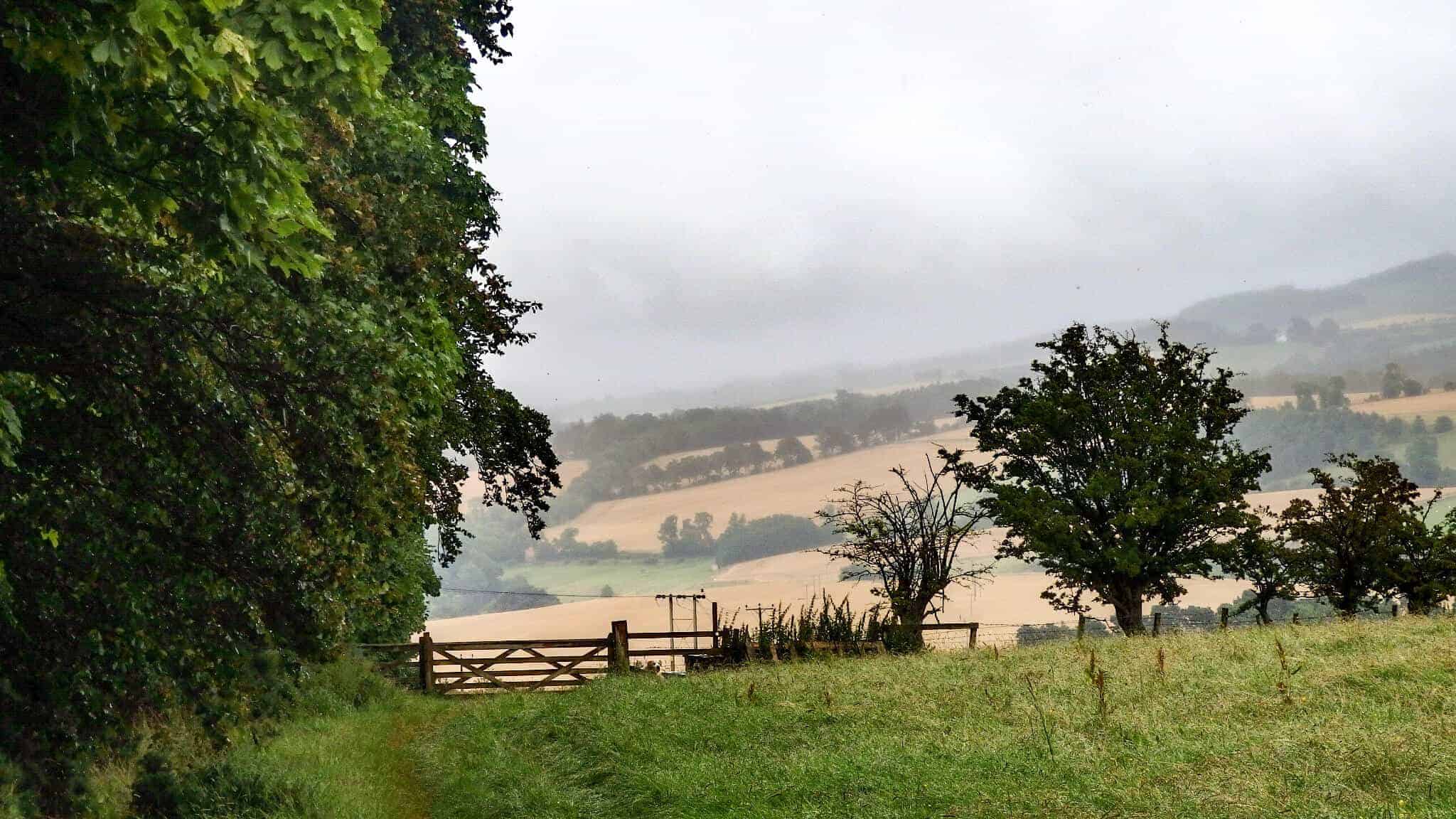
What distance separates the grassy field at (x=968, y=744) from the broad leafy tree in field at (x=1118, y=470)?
18.2 metres

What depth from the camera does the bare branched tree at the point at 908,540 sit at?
3703cm

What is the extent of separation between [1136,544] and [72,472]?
35.2 metres

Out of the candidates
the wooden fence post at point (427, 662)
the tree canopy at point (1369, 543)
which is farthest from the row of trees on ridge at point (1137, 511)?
the wooden fence post at point (427, 662)

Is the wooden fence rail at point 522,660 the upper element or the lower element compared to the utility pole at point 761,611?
lower

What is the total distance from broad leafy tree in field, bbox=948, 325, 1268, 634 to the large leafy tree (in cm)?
3061

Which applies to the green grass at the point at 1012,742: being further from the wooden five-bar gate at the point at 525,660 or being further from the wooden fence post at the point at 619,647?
the wooden five-bar gate at the point at 525,660

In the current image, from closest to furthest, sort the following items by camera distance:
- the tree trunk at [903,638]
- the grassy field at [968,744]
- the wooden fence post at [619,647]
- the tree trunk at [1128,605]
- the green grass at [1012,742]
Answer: the green grass at [1012,742] < the grassy field at [968,744] < the wooden fence post at [619,647] < the tree trunk at [903,638] < the tree trunk at [1128,605]

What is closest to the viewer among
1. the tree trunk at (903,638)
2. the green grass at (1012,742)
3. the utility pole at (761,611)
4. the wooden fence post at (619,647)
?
the green grass at (1012,742)

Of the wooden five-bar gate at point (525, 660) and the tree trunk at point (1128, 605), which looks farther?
the tree trunk at point (1128, 605)

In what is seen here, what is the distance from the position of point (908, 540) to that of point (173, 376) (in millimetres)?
30940

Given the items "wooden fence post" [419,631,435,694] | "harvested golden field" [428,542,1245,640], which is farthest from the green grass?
"harvested golden field" [428,542,1245,640]

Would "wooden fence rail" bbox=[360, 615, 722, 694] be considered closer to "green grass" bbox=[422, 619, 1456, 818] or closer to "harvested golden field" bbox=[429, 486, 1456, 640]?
"green grass" bbox=[422, 619, 1456, 818]

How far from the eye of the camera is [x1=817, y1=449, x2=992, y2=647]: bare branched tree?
3703 centimetres

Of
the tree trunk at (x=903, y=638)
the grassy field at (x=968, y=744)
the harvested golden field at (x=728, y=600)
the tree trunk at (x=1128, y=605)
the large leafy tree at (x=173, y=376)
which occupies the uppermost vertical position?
the large leafy tree at (x=173, y=376)
